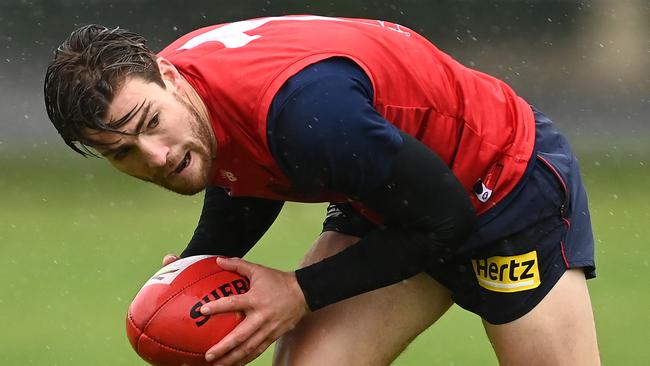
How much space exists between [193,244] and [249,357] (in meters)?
0.76

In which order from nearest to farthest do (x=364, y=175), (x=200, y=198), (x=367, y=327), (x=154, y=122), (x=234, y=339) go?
1. (x=364, y=175)
2. (x=154, y=122)
3. (x=234, y=339)
4. (x=367, y=327)
5. (x=200, y=198)

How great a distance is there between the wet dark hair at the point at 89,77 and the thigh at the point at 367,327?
104cm

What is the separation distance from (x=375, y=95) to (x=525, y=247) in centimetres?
81

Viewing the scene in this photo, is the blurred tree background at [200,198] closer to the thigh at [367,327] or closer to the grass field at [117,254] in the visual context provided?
the grass field at [117,254]

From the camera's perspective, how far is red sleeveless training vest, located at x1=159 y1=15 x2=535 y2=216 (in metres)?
3.30

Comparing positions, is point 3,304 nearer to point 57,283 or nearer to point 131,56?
point 57,283

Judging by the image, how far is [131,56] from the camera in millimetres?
3316

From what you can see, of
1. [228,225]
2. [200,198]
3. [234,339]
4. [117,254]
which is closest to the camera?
[234,339]

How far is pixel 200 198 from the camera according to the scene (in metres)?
10.2

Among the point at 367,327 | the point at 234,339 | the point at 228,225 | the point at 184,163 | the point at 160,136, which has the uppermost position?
the point at 160,136

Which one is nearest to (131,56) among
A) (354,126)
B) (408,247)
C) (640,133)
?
(354,126)

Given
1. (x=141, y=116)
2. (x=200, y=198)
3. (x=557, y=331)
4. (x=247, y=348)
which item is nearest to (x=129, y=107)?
(x=141, y=116)

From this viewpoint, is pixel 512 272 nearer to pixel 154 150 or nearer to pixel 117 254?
pixel 154 150

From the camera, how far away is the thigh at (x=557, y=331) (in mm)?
3770
